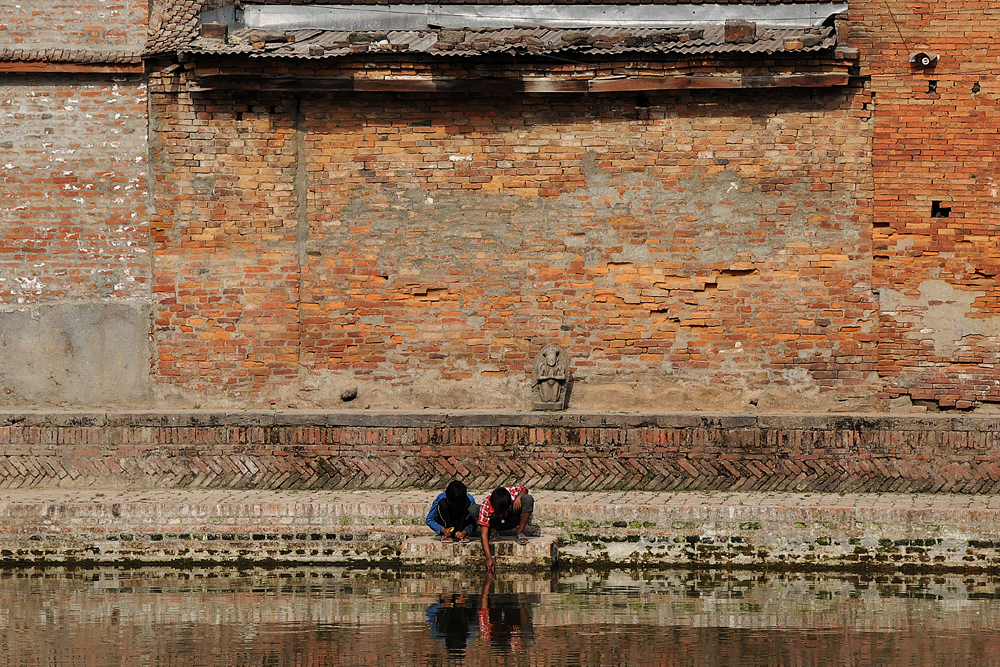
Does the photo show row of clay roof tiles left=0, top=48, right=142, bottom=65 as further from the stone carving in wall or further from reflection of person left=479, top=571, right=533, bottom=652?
reflection of person left=479, top=571, right=533, bottom=652

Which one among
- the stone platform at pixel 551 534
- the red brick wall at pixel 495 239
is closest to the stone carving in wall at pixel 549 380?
the red brick wall at pixel 495 239

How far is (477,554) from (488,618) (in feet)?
4.60

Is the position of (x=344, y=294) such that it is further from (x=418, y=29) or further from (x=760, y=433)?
(x=760, y=433)

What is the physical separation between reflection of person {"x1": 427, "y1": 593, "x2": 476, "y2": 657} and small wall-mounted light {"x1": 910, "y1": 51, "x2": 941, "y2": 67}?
7491 mm

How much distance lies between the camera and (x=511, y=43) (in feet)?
42.3

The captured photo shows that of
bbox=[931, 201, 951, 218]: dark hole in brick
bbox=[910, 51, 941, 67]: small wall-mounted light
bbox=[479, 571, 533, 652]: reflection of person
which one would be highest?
bbox=[910, 51, 941, 67]: small wall-mounted light

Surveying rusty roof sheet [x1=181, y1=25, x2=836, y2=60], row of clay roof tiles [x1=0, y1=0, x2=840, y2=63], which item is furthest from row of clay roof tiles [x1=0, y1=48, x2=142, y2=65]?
rusty roof sheet [x1=181, y1=25, x2=836, y2=60]

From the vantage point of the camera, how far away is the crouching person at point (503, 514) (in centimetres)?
927

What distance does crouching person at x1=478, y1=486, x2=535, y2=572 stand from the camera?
30.4 feet

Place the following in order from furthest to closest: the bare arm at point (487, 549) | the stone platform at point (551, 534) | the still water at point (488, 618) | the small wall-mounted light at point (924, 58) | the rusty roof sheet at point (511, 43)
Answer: the small wall-mounted light at point (924, 58) < the rusty roof sheet at point (511, 43) < the stone platform at point (551, 534) < the bare arm at point (487, 549) < the still water at point (488, 618)

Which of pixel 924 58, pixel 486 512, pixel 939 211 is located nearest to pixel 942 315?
pixel 939 211

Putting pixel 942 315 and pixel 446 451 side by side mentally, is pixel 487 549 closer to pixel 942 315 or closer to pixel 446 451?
pixel 446 451

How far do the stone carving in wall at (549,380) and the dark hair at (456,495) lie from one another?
3.54 meters

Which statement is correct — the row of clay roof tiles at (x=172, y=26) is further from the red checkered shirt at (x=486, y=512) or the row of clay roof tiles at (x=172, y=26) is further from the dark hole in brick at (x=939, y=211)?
the red checkered shirt at (x=486, y=512)
